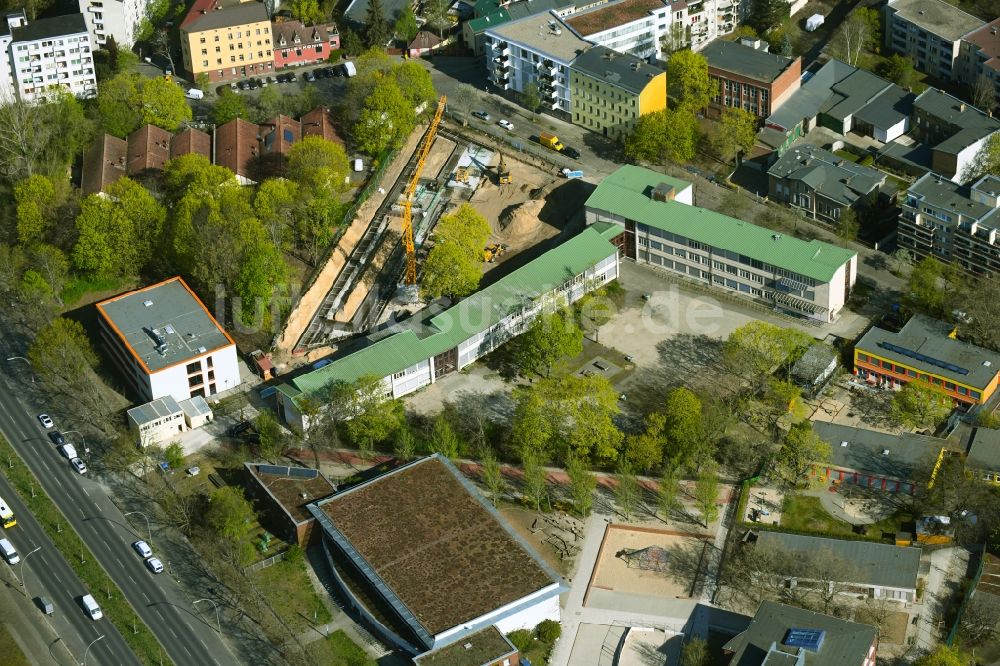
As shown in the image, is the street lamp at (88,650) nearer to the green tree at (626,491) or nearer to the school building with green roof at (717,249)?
the green tree at (626,491)

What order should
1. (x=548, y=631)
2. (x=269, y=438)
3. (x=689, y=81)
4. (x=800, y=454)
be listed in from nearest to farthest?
1. (x=548, y=631)
2. (x=800, y=454)
3. (x=269, y=438)
4. (x=689, y=81)

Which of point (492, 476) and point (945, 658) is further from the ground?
point (492, 476)

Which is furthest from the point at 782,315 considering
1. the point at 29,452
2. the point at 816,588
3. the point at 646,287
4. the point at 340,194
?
the point at 29,452

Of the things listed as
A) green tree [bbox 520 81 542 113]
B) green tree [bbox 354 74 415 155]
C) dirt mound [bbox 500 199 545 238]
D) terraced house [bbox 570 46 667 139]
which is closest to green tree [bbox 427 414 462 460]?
dirt mound [bbox 500 199 545 238]

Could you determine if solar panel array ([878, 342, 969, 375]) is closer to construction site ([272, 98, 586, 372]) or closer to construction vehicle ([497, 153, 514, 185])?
construction site ([272, 98, 586, 372])

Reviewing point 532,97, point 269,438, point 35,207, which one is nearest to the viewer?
point 269,438

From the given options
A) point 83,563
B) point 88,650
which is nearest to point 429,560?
point 88,650

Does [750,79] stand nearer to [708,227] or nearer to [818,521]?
[708,227]
